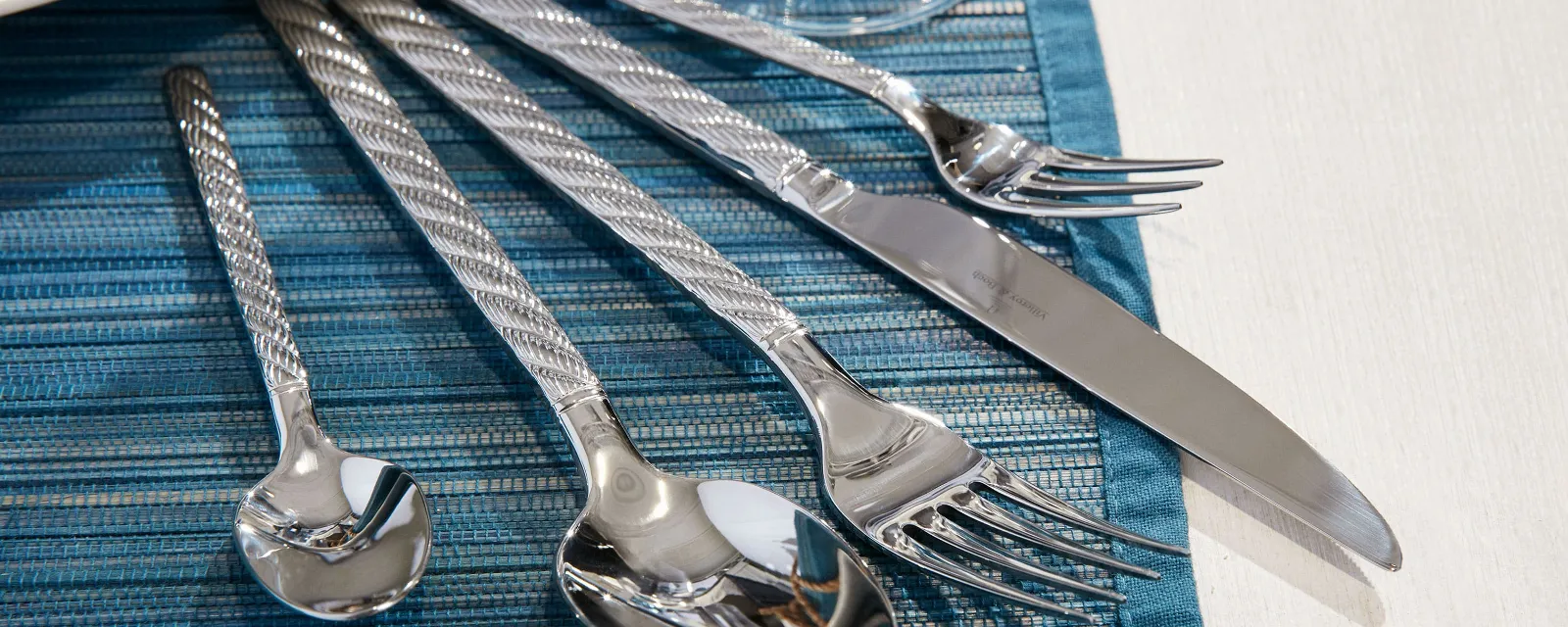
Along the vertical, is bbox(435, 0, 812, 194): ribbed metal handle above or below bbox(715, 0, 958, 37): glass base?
below

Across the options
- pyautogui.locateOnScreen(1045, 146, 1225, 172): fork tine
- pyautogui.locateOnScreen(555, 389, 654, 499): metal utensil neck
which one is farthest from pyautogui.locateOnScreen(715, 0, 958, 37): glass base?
pyautogui.locateOnScreen(555, 389, 654, 499): metal utensil neck

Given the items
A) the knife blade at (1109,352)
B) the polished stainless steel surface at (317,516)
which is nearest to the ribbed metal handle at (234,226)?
the polished stainless steel surface at (317,516)

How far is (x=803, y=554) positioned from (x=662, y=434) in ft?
0.26

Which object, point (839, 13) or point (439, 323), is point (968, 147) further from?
point (439, 323)

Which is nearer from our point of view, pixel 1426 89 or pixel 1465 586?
pixel 1465 586

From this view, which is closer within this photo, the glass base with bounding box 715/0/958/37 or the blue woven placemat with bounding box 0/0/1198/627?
the blue woven placemat with bounding box 0/0/1198/627

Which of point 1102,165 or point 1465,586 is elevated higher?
point 1102,165

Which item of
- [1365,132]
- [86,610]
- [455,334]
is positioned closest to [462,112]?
[455,334]

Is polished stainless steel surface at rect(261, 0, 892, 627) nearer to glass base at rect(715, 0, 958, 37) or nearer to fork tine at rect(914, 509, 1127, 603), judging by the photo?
fork tine at rect(914, 509, 1127, 603)

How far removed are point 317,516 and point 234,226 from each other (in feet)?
0.47

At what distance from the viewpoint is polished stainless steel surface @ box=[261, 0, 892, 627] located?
33 centimetres

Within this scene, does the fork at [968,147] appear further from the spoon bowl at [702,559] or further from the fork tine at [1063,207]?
the spoon bowl at [702,559]

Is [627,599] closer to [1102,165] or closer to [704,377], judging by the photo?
[704,377]

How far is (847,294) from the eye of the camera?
0.42 metres
